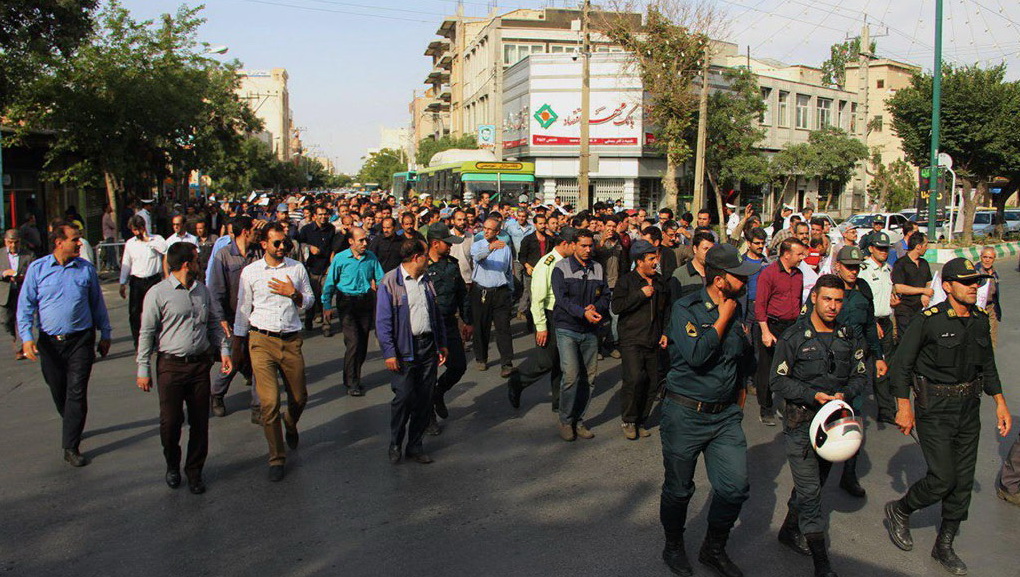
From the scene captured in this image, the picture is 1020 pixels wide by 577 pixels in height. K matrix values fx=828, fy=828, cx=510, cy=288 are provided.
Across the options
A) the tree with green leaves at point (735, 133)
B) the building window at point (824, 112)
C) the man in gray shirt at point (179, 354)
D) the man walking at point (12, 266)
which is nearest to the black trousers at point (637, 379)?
the man in gray shirt at point (179, 354)

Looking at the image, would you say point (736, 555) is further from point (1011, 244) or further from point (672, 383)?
point (1011, 244)

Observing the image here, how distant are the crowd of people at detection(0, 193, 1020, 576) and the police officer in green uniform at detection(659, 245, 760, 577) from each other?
0.01 metres

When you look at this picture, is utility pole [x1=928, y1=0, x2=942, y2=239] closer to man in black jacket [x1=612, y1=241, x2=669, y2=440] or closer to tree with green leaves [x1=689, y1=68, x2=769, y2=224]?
tree with green leaves [x1=689, y1=68, x2=769, y2=224]

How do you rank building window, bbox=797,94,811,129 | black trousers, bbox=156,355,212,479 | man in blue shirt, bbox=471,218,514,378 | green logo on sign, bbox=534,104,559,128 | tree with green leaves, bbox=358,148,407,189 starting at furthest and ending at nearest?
tree with green leaves, bbox=358,148,407,189
building window, bbox=797,94,811,129
green logo on sign, bbox=534,104,559,128
man in blue shirt, bbox=471,218,514,378
black trousers, bbox=156,355,212,479

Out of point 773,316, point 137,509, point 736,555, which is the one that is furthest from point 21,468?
point 773,316

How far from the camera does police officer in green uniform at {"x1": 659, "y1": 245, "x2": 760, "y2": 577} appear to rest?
4359 millimetres

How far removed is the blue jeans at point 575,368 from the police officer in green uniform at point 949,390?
267 cm

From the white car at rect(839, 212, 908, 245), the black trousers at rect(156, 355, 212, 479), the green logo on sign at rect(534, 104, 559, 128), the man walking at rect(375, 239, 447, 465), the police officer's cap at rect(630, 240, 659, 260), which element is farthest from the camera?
the green logo on sign at rect(534, 104, 559, 128)

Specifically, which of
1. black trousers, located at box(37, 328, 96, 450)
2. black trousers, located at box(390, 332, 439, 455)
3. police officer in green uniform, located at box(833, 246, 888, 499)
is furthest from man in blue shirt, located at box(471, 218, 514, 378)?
black trousers, located at box(37, 328, 96, 450)

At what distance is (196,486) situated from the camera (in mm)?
5840

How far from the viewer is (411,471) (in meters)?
6.29

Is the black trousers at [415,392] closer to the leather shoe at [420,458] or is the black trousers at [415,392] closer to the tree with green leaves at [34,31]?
the leather shoe at [420,458]

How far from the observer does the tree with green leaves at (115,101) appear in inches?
790

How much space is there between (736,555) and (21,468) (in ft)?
17.4
